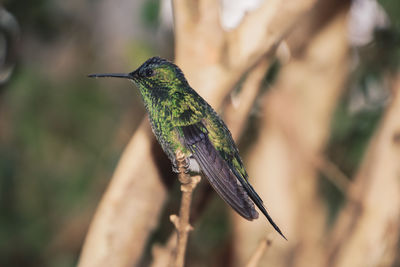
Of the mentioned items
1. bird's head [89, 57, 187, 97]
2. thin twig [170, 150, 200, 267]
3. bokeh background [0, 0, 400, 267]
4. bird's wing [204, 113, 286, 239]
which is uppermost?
bokeh background [0, 0, 400, 267]

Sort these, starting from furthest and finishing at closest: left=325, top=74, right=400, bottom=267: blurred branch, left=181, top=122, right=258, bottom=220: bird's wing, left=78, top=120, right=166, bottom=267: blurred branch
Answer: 1. left=325, top=74, right=400, bottom=267: blurred branch
2. left=78, top=120, right=166, bottom=267: blurred branch
3. left=181, top=122, right=258, bottom=220: bird's wing

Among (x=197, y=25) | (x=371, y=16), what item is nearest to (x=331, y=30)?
(x=371, y=16)

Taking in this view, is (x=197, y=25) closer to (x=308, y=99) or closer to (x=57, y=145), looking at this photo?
(x=308, y=99)

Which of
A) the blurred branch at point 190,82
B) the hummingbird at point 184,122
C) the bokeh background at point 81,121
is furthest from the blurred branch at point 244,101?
the bokeh background at point 81,121

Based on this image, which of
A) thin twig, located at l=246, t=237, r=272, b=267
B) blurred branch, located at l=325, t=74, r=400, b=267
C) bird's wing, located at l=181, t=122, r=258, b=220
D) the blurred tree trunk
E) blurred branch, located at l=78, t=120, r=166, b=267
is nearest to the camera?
bird's wing, located at l=181, t=122, r=258, b=220

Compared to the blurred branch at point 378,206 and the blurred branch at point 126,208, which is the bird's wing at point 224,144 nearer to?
the blurred branch at point 126,208

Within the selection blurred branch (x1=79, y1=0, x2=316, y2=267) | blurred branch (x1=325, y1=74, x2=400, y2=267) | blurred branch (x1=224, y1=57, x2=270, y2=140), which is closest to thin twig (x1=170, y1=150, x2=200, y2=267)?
blurred branch (x1=79, y1=0, x2=316, y2=267)

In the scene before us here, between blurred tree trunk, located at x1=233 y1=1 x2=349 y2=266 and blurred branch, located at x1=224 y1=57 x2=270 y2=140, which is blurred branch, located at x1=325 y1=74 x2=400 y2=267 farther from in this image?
blurred branch, located at x1=224 y1=57 x2=270 y2=140
